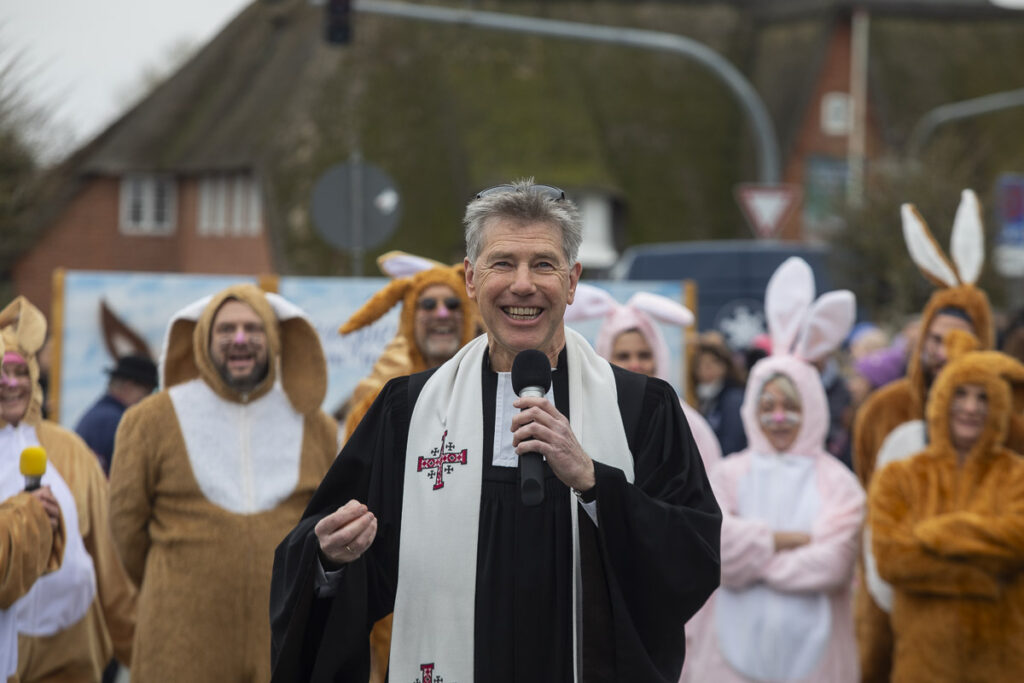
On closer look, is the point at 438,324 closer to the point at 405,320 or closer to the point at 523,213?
the point at 405,320

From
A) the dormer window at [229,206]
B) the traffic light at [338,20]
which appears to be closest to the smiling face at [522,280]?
the traffic light at [338,20]

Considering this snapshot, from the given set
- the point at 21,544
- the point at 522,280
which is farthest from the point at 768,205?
the point at 522,280

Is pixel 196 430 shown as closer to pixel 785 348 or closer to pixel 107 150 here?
pixel 785 348

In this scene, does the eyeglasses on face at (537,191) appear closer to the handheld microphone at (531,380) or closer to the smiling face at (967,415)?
the handheld microphone at (531,380)

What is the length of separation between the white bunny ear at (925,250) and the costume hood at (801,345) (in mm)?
610

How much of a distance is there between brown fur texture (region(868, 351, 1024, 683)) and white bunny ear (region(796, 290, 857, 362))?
619 mm

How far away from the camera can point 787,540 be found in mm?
6492

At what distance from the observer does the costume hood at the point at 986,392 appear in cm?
635

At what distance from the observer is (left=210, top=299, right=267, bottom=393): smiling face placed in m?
5.91

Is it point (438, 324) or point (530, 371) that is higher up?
point (438, 324)

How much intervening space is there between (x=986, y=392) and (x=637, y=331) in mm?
1596

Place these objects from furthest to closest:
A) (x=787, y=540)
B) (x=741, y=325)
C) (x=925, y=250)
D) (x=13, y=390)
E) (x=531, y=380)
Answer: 1. (x=741, y=325)
2. (x=925, y=250)
3. (x=787, y=540)
4. (x=13, y=390)
5. (x=531, y=380)

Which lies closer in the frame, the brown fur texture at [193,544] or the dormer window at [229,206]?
the brown fur texture at [193,544]

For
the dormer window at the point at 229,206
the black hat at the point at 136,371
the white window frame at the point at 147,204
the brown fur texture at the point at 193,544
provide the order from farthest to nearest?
the white window frame at the point at 147,204, the dormer window at the point at 229,206, the black hat at the point at 136,371, the brown fur texture at the point at 193,544
